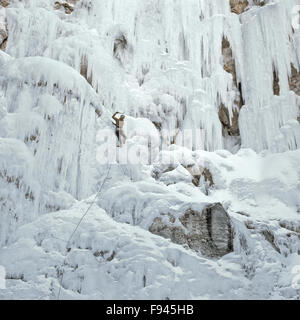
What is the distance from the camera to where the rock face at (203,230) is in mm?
11469

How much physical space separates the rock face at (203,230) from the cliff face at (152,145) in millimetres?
28

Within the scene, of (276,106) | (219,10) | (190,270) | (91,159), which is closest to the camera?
(190,270)

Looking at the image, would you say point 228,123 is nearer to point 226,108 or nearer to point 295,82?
point 226,108

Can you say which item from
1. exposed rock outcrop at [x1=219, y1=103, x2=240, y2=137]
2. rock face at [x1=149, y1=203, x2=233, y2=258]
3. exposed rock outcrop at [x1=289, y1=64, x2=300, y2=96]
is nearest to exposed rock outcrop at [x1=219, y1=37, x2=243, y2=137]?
exposed rock outcrop at [x1=219, y1=103, x2=240, y2=137]

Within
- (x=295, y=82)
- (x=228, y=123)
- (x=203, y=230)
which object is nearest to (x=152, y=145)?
(x=228, y=123)

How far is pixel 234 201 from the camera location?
14742 mm

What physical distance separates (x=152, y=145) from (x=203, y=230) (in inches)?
185

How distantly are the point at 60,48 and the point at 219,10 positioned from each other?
24.8 feet

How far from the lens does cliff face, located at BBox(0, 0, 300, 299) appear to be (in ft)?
35.6

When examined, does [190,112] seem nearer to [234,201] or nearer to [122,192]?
[234,201]

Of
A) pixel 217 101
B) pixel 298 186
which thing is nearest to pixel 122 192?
pixel 298 186

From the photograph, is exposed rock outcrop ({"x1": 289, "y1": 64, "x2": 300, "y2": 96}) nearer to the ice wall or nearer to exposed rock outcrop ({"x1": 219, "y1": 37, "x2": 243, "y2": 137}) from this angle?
the ice wall

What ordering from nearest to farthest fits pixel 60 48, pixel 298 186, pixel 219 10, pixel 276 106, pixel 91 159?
pixel 91 159
pixel 298 186
pixel 60 48
pixel 276 106
pixel 219 10

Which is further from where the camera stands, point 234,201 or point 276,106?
point 276,106
